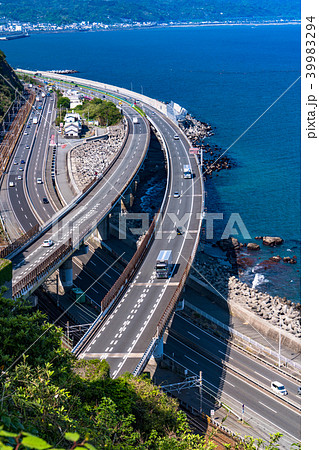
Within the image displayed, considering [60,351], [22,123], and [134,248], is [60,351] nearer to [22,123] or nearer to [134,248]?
[134,248]

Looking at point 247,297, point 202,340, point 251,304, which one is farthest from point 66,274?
point 251,304

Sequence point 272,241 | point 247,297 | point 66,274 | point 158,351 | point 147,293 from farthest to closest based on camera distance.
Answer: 1. point 272,241
2. point 247,297
3. point 66,274
4. point 147,293
5. point 158,351

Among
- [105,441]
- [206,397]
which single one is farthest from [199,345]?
[105,441]

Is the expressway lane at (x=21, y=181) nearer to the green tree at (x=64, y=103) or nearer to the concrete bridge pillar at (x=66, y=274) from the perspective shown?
the green tree at (x=64, y=103)

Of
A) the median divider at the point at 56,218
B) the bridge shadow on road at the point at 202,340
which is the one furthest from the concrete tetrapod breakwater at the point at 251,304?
the median divider at the point at 56,218

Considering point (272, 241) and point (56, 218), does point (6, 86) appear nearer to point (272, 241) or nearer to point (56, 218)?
point (56, 218)

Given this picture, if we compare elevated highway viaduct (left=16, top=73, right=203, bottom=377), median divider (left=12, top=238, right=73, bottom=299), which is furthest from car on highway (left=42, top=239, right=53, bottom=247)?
median divider (left=12, top=238, right=73, bottom=299)

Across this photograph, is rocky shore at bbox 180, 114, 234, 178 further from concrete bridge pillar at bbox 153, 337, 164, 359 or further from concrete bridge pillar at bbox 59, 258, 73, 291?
concrete bridge pillar at bbox 153, 337, 164, 359
